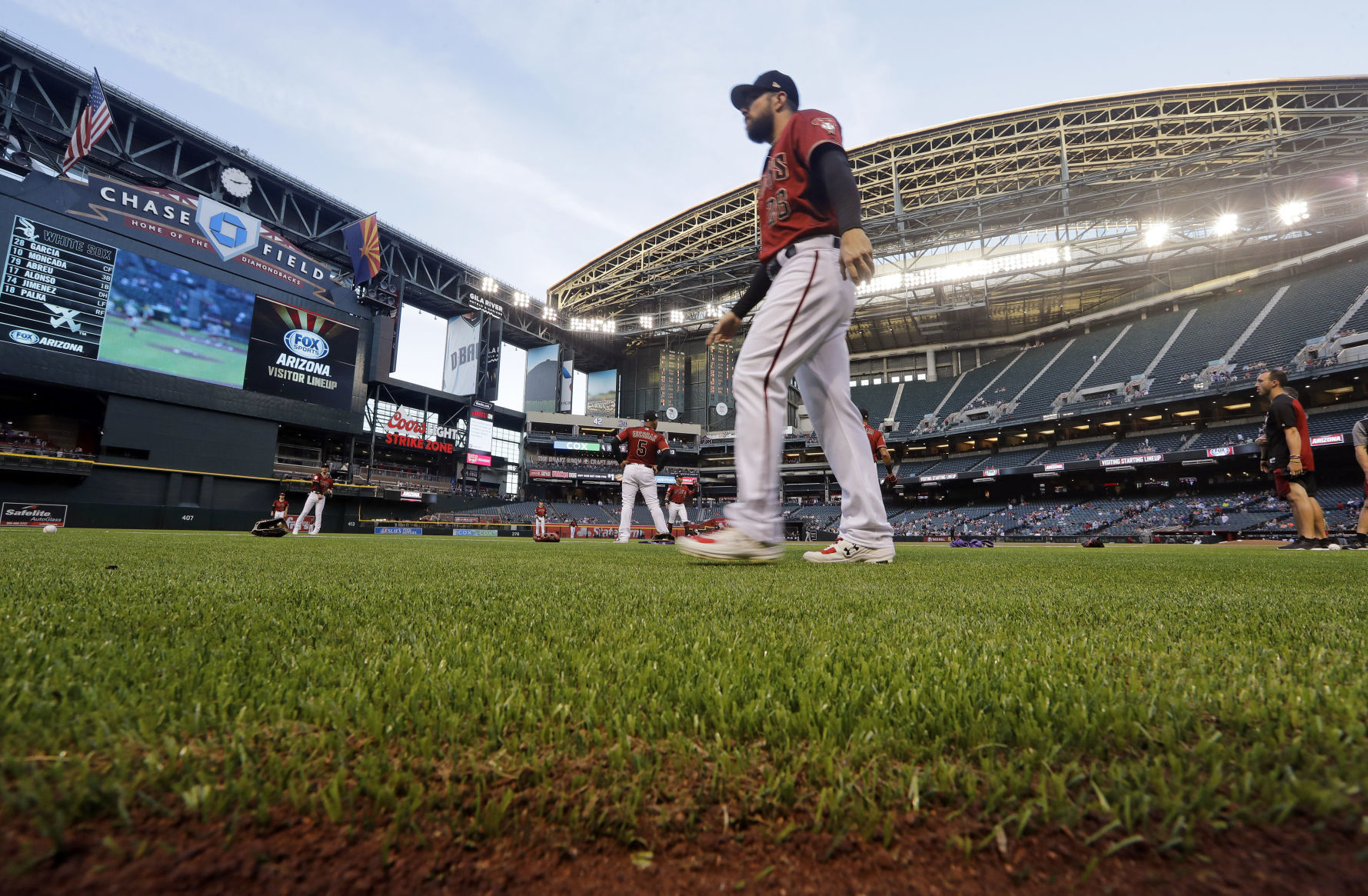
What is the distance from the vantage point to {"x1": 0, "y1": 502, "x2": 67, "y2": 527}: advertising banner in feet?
51.5

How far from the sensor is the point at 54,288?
19406mm

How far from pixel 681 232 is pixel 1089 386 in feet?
80.8

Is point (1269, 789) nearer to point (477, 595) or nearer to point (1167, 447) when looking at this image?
point (477, 595)

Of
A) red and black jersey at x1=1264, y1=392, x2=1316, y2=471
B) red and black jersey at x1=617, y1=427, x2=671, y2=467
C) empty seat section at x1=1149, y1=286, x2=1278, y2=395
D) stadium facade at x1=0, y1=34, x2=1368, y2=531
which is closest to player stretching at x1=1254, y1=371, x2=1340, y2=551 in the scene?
red and black jersey at x1=1264, y1=392, x2=1316, y2=471

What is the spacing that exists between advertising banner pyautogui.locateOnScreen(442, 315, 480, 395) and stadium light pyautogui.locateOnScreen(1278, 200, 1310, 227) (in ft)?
135

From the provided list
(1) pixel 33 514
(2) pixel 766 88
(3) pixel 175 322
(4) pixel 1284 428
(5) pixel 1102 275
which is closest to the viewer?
(2) pixel 766 88

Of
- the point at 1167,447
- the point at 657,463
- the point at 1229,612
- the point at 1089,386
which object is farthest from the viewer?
the point at 1089,386

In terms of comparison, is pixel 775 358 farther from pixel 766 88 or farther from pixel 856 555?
pixel 766 88

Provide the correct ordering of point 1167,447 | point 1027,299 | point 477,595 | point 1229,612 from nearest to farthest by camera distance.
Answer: point 1229,612
point 477,595
point 1167,447
point 1027,299

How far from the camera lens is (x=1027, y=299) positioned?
121ft

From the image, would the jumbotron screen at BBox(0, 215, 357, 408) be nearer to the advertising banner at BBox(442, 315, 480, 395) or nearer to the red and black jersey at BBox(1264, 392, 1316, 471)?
the advertising banner at BBox(442, 315, 480, 395)

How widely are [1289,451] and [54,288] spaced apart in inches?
1202

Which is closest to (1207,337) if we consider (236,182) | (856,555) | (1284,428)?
(1284,428)

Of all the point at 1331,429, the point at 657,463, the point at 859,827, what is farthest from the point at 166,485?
the point at 1331,429
